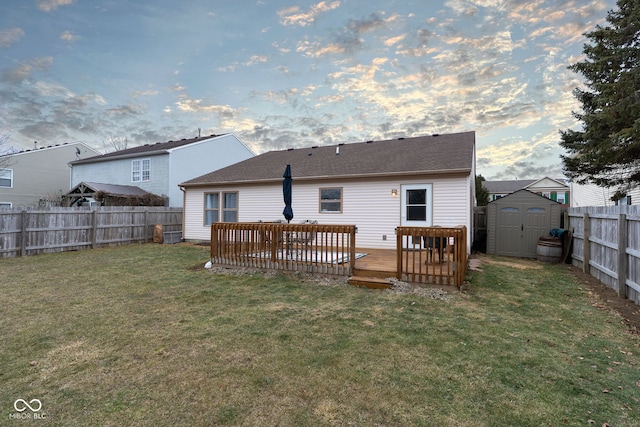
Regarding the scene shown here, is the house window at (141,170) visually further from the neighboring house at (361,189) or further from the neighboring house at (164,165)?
the neighboring house at (361,189)

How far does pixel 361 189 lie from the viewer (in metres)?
10.7

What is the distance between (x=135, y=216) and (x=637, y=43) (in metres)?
19.1

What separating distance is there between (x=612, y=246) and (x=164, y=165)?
19328 mm

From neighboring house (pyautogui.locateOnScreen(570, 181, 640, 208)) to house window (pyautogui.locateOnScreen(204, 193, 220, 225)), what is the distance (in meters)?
15.9

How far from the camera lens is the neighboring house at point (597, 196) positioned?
11.8 meters

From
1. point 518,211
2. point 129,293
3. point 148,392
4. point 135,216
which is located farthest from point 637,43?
point 135,216

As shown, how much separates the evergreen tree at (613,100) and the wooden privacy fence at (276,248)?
295 inches

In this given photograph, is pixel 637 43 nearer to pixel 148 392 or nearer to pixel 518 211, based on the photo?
pixel 518 211

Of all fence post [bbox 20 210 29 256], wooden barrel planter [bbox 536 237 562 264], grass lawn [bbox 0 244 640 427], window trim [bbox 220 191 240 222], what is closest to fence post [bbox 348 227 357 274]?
grass lawn [bbox 0 244 640 427]

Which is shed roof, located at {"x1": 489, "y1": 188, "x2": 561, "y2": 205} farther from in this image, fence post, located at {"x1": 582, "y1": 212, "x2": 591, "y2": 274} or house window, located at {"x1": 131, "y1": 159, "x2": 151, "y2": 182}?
house window, located at {"x1": 131, "y1": 159, "x2": 151, "y2": 182}

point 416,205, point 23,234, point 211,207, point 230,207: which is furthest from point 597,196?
point 23,234

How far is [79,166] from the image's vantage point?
21500 mm

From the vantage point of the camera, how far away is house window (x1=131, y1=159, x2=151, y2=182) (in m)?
18.4

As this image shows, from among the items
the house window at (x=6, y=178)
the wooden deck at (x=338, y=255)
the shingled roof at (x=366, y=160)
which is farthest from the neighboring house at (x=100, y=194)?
the wooden deck at (x=338, y=255)
